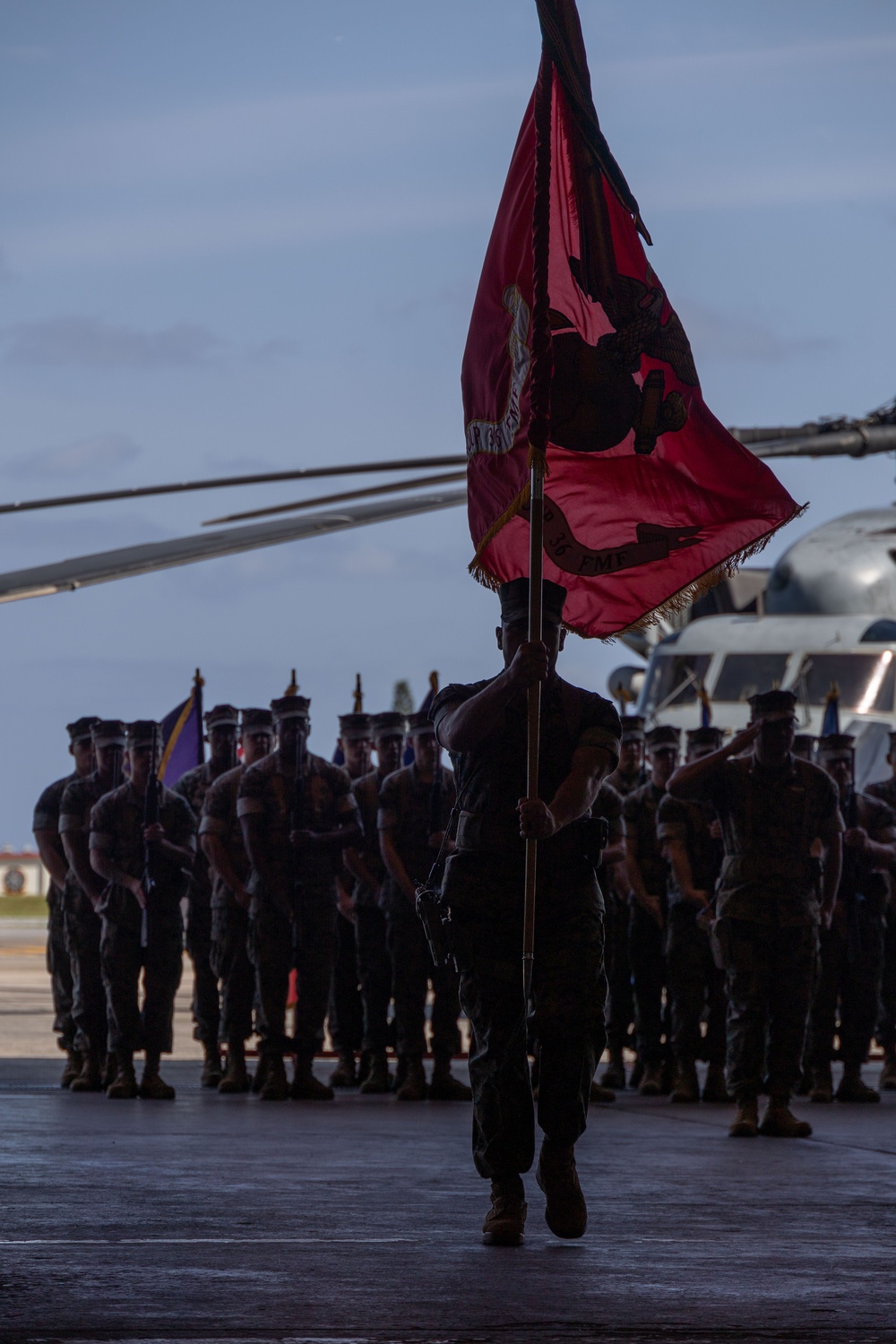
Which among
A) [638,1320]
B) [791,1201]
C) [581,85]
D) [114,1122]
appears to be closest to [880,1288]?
[638,1320]

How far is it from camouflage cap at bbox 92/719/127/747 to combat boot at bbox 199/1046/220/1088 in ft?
5.88

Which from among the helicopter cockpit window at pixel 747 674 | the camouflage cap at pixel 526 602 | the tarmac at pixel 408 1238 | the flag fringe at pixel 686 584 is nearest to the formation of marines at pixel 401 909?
the tarmac at pixel 408 1238

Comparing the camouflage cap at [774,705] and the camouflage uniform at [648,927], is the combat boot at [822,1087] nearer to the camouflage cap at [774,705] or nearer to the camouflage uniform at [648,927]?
the camouflage uniform at [648,927]

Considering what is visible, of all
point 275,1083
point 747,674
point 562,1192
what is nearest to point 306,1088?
point 275,1083

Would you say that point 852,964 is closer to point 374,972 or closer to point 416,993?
point 416,993

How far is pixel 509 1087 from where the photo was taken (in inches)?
205

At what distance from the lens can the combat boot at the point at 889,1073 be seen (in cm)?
1149

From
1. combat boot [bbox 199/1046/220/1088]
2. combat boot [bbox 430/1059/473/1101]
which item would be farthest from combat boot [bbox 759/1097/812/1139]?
combat boot [bbox 199/1046/220/1088]

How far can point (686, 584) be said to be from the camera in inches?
248

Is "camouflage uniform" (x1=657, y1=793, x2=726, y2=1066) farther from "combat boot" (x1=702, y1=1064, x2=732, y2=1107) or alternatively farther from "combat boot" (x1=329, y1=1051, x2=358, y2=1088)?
"combat boot" (x1=329, y1=1051, x2=358, y2=1088)

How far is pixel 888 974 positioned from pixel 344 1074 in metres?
3.19

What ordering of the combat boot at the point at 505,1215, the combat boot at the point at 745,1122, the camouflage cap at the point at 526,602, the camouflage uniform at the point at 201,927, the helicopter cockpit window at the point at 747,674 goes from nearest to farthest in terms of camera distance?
the combat boot at the point at 505,1215, the camouflage cap at the point at 526,602, the combat boot at the point at 745,1122, the camouflage uniform at the point at 201,927, the helicopter cockpit window at the point at 747,674

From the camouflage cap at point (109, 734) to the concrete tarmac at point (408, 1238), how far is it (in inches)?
100

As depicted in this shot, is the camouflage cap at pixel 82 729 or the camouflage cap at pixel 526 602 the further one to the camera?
the camouflage cap at pixel 82 729
